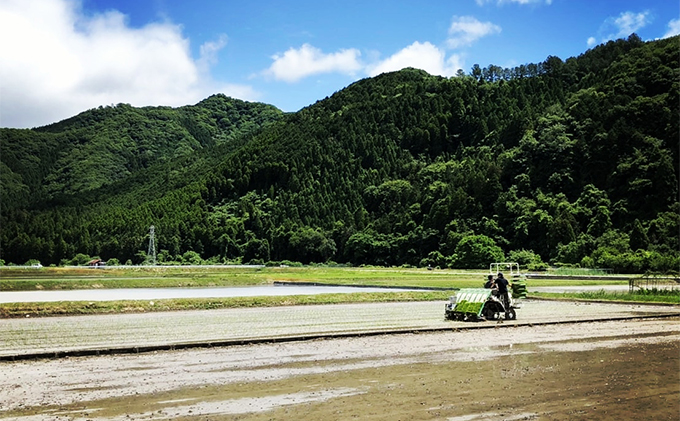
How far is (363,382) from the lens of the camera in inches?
483

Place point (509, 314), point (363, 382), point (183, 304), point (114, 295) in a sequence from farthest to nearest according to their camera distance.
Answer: point (114, 295) → point (183, 304) → point (509, 314) → point (363, 382)

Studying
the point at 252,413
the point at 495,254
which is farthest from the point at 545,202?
the point at 252,413

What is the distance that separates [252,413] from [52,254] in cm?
16961

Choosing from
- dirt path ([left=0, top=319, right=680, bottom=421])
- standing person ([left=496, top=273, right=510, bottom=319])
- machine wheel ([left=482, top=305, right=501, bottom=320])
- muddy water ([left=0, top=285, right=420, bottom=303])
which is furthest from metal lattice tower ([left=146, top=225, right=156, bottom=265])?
dirt path ([left=0, top=319, right=680, bottom=421])

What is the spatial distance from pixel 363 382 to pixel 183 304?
2193 cm

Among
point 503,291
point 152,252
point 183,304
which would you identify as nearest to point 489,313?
point 503,291

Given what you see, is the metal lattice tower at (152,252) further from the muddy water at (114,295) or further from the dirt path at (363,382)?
the dirt path at (363,382)

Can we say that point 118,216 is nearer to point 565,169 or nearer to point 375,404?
point 565,169

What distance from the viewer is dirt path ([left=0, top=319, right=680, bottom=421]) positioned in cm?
996

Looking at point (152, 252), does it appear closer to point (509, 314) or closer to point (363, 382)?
point (509, 314)

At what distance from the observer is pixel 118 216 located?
199375 millimetres

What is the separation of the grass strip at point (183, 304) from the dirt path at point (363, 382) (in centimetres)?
1498

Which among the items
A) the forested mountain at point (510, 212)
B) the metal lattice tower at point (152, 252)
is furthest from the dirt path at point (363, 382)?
the metal lattice tower at point (152, 252)

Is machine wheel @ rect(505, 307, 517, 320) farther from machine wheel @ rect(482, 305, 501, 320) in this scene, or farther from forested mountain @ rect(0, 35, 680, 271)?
forested mountain @ rect(0, 35, 680, 271)
